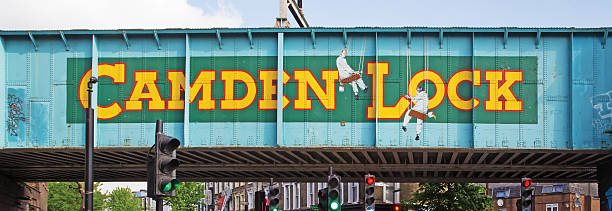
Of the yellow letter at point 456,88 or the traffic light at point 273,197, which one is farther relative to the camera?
the yellow letter at point 456,88

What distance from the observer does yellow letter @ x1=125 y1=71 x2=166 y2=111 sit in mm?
26469

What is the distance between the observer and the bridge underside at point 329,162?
26863 mm

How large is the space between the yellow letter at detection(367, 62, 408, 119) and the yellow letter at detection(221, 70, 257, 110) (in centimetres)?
402

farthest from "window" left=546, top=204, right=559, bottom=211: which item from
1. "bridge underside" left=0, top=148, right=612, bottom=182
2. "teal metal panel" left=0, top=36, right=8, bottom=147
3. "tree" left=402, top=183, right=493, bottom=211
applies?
"teal metal panel" left=0, top=36, right=8, bottom=147

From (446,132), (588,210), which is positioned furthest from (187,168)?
(588,210)

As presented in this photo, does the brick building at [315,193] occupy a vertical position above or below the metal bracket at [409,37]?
below

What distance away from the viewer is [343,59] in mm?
26172

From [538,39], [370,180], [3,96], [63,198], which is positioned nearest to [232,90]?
[370,180]

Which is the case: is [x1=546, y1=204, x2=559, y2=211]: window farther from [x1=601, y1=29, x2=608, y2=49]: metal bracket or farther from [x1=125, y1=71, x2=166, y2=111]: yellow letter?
[x1=125, y1=71, x2=166, y2=111]: yellow letter

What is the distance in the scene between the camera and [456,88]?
85.3 feet

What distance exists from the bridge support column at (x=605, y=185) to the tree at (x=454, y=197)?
1393 cm

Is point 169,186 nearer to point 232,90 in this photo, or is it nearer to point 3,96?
point 232,90

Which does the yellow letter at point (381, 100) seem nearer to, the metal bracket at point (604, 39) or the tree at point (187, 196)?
the metal bracket at point (604, 39)

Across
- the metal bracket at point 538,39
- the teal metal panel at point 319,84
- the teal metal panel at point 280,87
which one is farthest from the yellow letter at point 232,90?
the metal bracket at point 538,39
